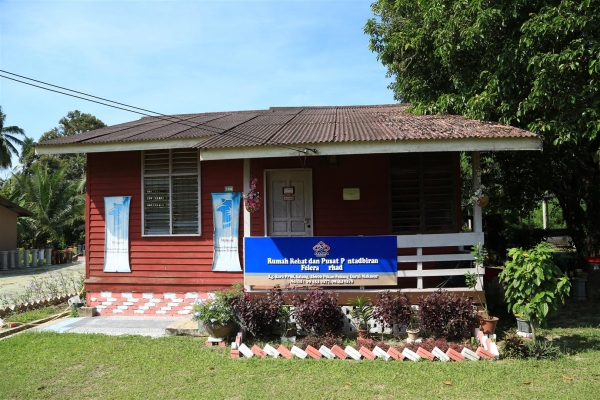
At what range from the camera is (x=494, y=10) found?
8609 millimetres

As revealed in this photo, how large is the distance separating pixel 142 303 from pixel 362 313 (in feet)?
15.4

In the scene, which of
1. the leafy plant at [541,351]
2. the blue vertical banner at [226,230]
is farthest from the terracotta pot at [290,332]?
the leafy plant at [541,351]

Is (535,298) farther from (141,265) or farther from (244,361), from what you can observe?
(141,265)

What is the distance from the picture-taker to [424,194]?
8.90 meters

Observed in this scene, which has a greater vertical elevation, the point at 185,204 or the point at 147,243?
the point at 185,204

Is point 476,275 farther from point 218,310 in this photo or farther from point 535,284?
point 218,310

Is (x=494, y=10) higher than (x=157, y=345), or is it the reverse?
(x=494, y=10)

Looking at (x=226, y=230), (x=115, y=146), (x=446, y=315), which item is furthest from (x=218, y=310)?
(x=115, y=146)

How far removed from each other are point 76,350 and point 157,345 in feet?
3.82

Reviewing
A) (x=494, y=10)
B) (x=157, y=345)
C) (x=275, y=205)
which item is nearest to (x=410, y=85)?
(x=494, y=10)

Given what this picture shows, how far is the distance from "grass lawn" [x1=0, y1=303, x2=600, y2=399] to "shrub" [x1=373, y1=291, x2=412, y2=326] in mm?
962

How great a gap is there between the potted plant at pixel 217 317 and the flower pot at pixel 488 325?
3806 millimetres

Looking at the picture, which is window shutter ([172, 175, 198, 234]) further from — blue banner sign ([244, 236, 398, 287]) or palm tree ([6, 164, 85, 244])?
palm tree ([6, 164, 85, 244])

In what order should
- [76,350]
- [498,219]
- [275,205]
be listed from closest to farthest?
[76,350] → [275,205] → [498,219]
